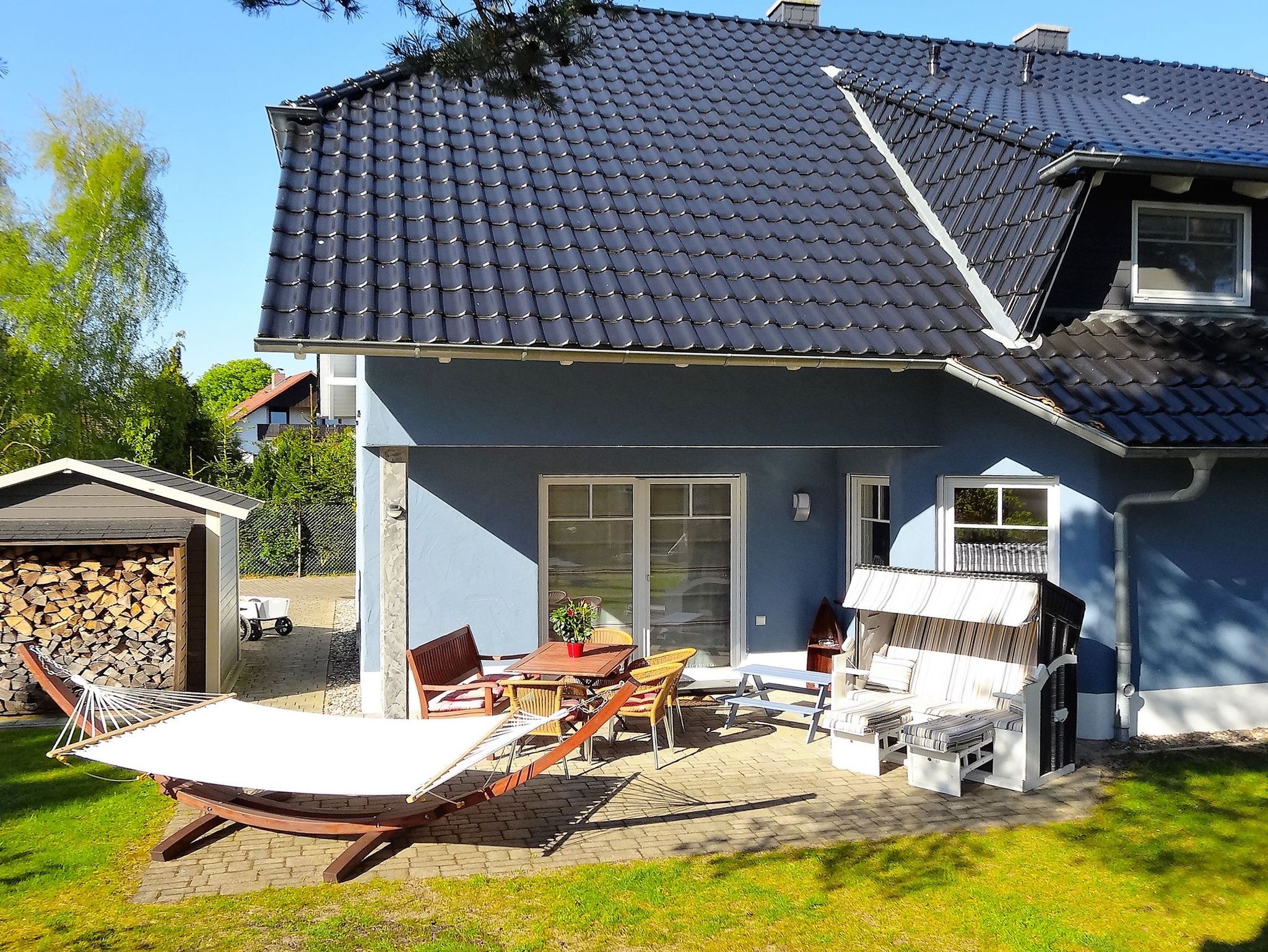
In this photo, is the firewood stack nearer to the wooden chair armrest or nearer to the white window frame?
the wooden chair armrest

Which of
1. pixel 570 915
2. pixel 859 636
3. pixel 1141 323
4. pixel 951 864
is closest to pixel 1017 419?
pixel 1141 323

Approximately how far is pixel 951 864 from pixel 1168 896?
1185mm

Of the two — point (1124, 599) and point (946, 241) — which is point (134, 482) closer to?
point (946, 241)

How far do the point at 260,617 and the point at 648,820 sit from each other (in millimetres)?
9559

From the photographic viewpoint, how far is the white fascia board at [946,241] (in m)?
9.29

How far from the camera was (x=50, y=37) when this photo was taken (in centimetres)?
957

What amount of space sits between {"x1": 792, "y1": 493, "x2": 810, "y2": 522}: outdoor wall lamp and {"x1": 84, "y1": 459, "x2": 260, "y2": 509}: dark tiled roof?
242 inches

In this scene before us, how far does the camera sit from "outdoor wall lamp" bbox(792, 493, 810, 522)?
36.8ft

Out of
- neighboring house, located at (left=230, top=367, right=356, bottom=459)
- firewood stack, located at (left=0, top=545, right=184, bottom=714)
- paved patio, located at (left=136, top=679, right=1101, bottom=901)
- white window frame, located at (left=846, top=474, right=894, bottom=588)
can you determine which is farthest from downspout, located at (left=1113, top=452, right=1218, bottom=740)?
neighboring house, located at (left=230, top=367, right=356, bottom=459)

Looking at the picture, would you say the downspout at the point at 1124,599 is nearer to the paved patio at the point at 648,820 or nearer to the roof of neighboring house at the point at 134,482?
the paved patio at the point at 648,820

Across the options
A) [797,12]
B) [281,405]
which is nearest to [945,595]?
[797,12]

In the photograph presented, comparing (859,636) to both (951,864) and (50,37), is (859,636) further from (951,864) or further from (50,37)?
(50,37)

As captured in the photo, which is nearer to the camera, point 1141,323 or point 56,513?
point 1141,323

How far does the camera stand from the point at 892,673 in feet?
29.4
